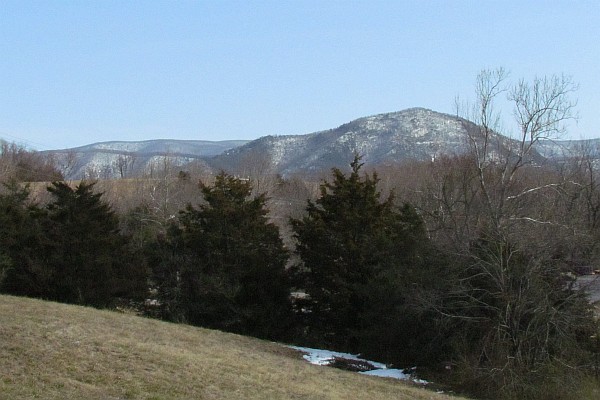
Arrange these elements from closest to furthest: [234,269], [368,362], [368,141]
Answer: [368,362], [234,269], [368,141]

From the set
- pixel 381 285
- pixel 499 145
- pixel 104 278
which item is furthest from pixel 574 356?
pixel 104 278

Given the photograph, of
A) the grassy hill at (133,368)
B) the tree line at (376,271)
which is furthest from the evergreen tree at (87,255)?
the grassy hill at (133,368)

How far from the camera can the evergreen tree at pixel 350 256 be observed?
2668cm

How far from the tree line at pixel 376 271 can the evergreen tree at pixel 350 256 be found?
0.21ft

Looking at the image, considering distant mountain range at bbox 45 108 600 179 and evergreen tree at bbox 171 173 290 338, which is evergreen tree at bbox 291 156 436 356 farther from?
distant mountain range at bbox 45 108 600 179

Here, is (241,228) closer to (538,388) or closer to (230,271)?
(230,271)

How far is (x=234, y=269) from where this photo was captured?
100 ft

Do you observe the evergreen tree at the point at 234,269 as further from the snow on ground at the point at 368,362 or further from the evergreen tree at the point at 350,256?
the snow on ground at the point at 368,362

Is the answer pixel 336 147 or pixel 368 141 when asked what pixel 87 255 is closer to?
pixel 336 147

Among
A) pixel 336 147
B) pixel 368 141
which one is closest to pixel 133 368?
pixel 336 147

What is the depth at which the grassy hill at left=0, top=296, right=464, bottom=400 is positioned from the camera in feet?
35.3

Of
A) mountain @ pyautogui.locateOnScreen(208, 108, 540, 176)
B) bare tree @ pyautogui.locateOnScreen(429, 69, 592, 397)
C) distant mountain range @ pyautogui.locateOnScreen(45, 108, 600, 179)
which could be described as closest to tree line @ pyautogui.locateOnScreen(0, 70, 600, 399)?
bare tree @ pyautogui.locateOnScreen(429, 69, 592, 397)

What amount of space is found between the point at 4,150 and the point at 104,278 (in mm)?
64235

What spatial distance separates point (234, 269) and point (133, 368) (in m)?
18.3
